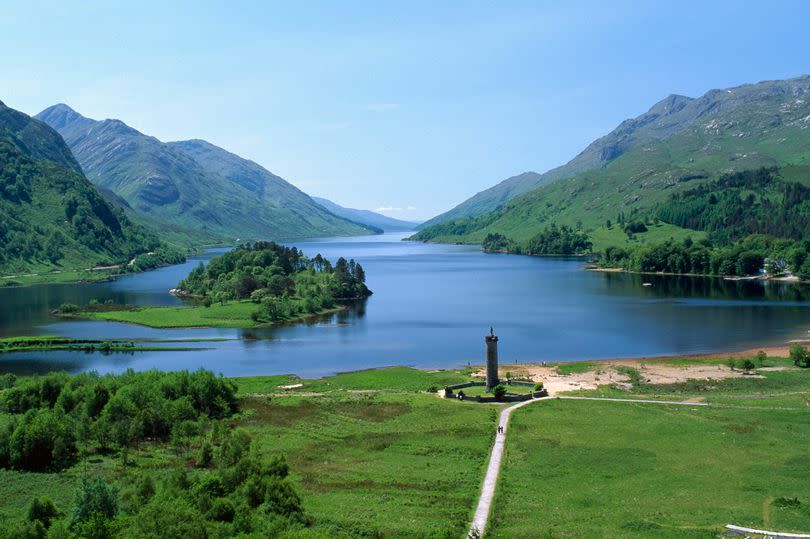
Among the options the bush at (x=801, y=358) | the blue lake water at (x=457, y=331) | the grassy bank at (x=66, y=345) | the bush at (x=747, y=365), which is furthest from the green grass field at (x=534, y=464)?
the grassy bank at (x=66, y=345)

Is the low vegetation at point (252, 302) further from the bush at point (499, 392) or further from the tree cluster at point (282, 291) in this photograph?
the bush at point (499, 392)

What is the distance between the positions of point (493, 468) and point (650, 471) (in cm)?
1105

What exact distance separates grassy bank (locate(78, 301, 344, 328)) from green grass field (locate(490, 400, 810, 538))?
98679mm

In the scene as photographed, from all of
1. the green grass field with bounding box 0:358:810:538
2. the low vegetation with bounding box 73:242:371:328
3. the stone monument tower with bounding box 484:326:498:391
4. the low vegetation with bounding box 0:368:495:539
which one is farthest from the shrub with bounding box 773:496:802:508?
the low vegetation with bounding box 73:242:371:328

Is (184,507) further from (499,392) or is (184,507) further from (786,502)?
(499,392)

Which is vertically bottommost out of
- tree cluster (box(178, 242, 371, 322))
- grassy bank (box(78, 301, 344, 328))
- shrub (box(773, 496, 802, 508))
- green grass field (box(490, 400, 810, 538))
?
green grass field (box(490, 400, 810, 538))

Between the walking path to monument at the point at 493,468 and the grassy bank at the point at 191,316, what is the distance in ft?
306

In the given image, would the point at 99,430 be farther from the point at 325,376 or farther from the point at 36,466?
the point at 325,376

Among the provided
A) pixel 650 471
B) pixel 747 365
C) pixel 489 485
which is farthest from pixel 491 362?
pixel 747 365

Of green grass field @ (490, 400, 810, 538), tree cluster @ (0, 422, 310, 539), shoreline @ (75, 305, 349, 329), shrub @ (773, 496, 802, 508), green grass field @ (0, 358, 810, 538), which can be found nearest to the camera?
tree cluster @ (0, 422, 310, 539)

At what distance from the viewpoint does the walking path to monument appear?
40156 millimetres

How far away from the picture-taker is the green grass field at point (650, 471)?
3947 cm

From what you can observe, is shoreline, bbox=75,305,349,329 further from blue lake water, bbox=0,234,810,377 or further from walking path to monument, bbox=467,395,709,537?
walking path to monument, bbox=467,395,709,537

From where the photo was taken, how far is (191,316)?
158 meters
